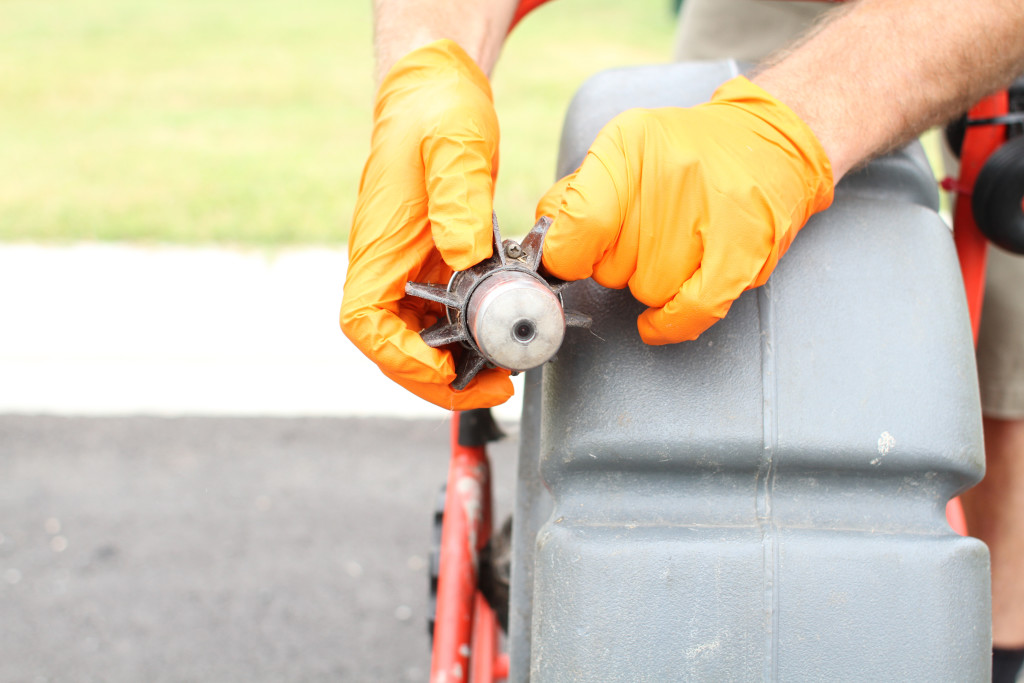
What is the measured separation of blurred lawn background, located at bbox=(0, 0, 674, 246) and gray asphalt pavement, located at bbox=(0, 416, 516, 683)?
1459 millimetres

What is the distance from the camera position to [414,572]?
93.7 inches

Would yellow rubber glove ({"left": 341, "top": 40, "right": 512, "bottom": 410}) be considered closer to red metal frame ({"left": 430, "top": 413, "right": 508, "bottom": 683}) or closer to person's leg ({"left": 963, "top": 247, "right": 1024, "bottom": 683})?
red metal frame ({"left": 430, "top": 413, "right": 508, "bottom": 683})

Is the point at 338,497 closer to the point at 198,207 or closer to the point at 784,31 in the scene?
the point at 784,31

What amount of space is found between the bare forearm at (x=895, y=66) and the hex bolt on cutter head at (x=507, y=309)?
15.5 inches

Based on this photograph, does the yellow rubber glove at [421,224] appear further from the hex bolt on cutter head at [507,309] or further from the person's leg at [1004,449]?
the person's leg at [1004,449]

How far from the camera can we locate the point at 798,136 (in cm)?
97

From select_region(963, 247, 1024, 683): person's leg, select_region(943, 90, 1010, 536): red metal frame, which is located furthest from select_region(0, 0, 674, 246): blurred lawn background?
select_region(943, 90, 1010, 536): red metal frame

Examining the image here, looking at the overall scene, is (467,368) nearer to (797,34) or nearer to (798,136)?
(798,136)

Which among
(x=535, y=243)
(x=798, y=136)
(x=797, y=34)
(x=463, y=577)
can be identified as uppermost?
(x=797, y=34)

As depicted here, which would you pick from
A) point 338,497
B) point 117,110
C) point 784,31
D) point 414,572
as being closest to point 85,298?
point 338,497

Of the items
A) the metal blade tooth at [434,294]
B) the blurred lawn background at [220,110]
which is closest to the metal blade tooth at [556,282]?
the metal blade tooth at [434,294]

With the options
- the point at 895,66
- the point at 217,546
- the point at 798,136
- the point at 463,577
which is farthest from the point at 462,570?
the point at 217,546

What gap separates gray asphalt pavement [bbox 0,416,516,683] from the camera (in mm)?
2115

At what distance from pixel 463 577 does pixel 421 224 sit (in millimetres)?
601
